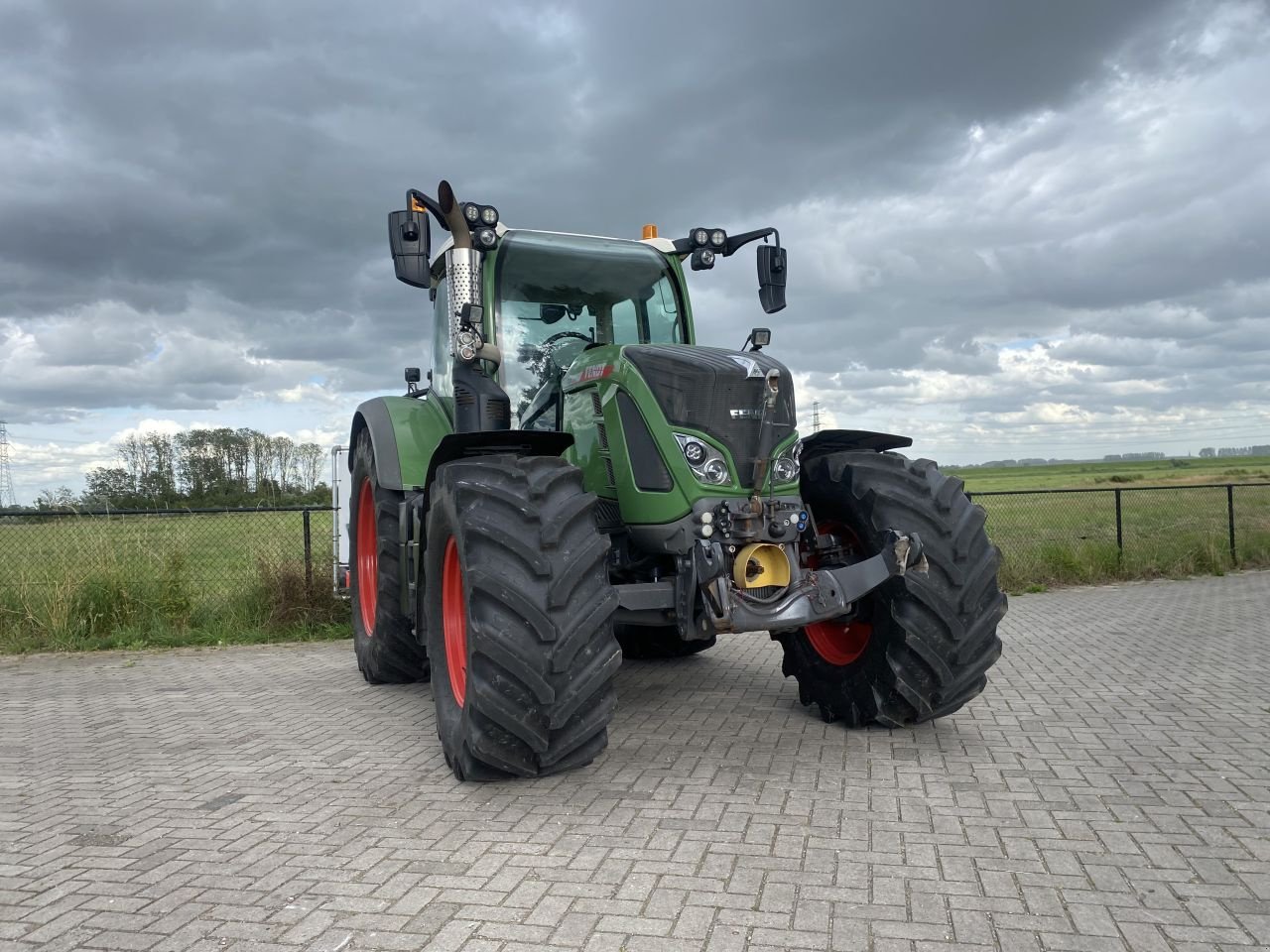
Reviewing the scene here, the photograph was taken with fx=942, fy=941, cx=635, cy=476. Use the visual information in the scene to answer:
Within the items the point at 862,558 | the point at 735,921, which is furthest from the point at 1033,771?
the point at 735,921

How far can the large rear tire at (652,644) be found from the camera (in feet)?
23.1

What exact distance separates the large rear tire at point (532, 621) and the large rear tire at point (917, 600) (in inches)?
59.2

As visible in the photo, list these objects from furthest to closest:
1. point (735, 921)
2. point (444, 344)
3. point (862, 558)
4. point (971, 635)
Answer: point (444, 344), point (862, 558), point (971, 635), point (735, 921)

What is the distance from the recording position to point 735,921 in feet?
9.29

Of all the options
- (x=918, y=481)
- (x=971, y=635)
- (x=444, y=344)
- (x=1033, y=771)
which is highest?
(x=444, y=344)

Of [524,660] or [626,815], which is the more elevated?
[524,660]

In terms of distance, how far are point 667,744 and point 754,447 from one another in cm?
161

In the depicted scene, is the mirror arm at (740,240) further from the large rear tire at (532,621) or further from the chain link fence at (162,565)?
the chain link fence at (162,565)

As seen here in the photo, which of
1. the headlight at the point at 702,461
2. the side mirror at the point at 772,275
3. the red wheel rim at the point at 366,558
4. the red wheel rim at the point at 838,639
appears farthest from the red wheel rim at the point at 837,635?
the red wheel rim at the point at 366,558

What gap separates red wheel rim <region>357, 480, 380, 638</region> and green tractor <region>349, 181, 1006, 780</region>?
98 cm

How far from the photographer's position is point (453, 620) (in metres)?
4.86

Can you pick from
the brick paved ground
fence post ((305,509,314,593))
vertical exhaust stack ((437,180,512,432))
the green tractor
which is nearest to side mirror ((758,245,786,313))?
the green tractor

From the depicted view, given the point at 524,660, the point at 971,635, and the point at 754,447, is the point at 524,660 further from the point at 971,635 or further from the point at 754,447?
the point at 971,635

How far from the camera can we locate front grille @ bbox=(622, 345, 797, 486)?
448 cm
